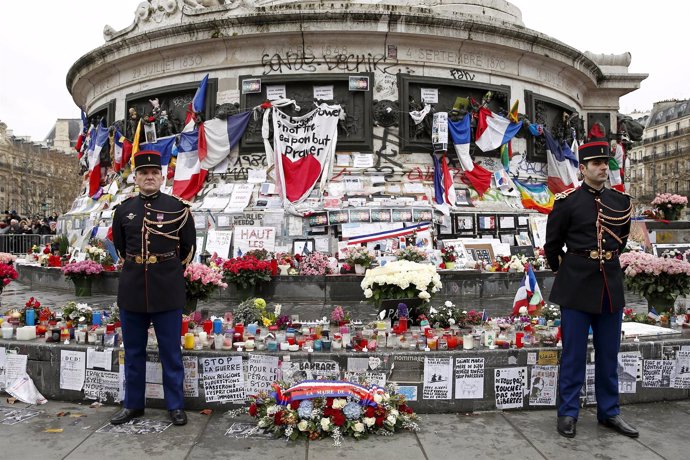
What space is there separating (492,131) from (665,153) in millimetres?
75963

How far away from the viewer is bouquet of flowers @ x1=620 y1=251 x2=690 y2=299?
23.4ft

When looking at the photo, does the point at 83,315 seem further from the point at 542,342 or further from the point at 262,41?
the point at 262,41

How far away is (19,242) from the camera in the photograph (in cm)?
2164

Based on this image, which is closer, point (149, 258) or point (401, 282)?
point (149, 258)

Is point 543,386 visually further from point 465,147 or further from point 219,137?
point 219,137

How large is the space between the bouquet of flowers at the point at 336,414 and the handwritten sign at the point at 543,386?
51.9 inches

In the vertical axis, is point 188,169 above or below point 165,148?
below

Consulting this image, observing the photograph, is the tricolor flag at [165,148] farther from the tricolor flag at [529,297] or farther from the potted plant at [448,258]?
the tricolor flag at [529,297]

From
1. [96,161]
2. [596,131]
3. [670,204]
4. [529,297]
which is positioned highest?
[596,131]

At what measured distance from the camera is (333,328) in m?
6.59

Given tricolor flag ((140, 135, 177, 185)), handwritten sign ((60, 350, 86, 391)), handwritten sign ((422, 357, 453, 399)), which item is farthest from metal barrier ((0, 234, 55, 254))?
handwritten sign ((422, 357, 453, 399))

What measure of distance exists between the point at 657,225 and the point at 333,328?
13.8 meters

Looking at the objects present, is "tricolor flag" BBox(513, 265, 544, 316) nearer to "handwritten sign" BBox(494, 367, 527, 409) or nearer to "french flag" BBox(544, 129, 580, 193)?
"handwritten sign" BBox(494, 367, 527, 409)

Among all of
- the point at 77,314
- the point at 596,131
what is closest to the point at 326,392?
the point at 77,314
